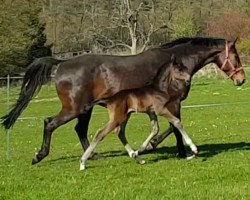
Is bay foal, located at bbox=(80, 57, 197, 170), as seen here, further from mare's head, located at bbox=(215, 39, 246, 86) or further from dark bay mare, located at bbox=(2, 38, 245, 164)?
mare's head, located at bbox=(215, 39, 246, 86)

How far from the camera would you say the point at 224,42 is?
11.7 meters

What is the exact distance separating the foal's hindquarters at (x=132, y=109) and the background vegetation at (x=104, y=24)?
137ft

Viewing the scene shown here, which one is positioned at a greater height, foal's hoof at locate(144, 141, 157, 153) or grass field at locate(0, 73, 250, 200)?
grass field at locate(0, 73, 250, 200)

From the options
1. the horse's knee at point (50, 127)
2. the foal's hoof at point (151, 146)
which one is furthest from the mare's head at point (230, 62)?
the horse's knee at point (50, 127)

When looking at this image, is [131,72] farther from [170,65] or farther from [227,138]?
[227,138]

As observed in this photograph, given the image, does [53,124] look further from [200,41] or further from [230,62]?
[230,62]

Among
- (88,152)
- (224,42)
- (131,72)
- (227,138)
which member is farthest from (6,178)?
(227,138)

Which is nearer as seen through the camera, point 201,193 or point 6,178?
point 201,193

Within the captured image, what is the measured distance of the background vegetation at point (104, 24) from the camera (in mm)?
55875

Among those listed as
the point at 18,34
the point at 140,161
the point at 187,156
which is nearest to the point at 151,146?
the point at 187,156

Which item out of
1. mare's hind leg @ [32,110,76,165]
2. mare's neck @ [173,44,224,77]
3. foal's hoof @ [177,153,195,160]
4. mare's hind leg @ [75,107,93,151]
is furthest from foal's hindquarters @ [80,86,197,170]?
mare's hind leg @ [75,107,93,151]

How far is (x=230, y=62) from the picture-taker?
11.6 metres

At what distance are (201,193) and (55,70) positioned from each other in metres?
5.13

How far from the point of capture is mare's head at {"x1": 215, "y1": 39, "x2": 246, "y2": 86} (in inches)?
458
